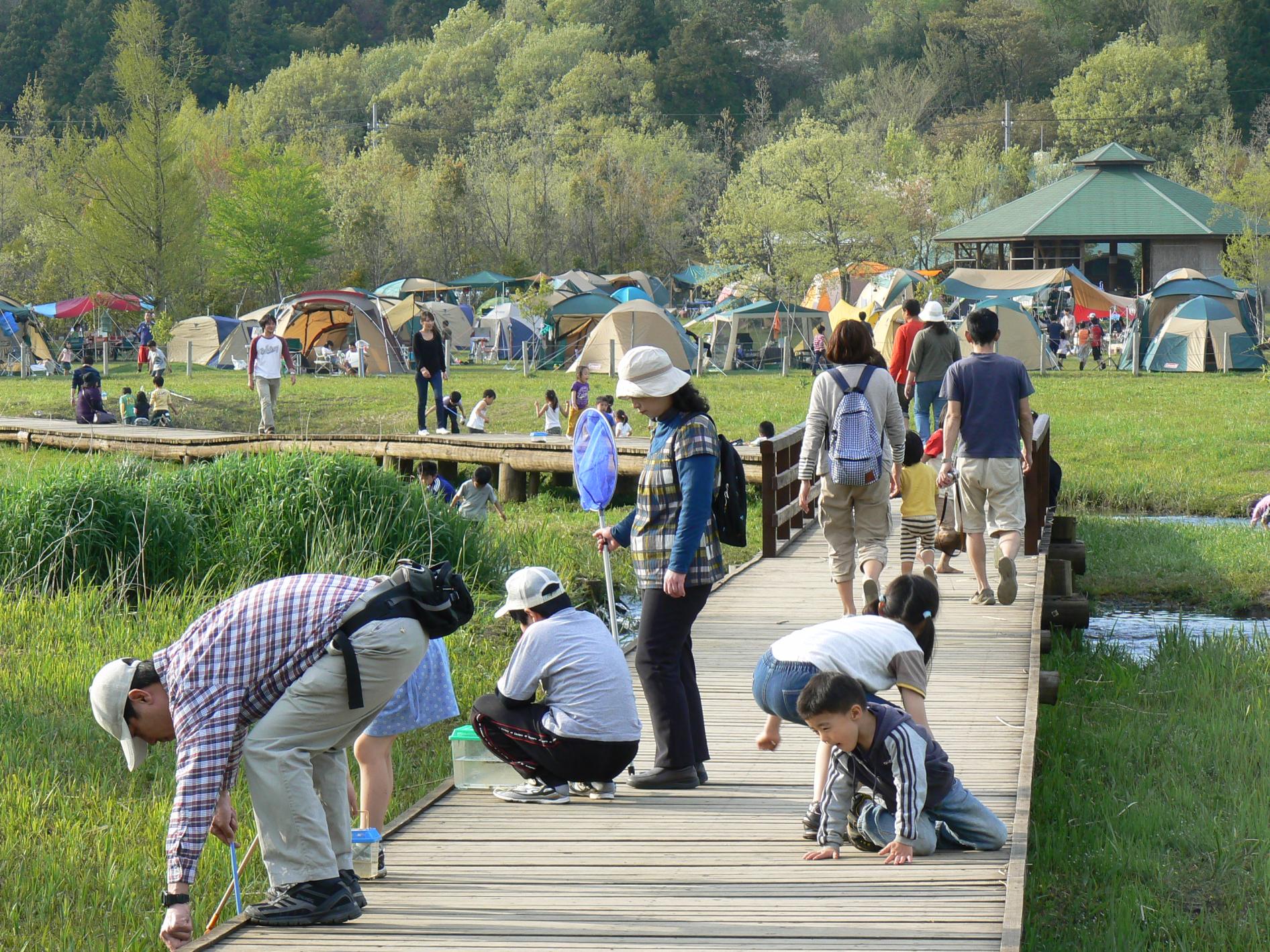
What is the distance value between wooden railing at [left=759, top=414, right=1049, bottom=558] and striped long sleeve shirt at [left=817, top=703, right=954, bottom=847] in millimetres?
5464

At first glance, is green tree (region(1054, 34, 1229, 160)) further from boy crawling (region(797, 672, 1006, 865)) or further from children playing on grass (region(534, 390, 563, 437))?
boy crawling (region(797, 672, 1006, 865))

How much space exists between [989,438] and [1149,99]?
6278 cm

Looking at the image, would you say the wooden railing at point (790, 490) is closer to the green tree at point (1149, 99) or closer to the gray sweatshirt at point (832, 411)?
the gray sweatshirt at point (832, 411)

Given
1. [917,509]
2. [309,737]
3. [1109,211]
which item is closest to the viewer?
[309,737]

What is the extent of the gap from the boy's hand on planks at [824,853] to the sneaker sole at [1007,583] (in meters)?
4.16

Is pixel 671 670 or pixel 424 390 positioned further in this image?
pixel 424 390

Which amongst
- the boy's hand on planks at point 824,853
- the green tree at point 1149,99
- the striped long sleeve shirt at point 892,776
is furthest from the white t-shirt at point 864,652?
the green tree at point 1149,99

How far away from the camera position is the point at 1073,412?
2300 centimetres

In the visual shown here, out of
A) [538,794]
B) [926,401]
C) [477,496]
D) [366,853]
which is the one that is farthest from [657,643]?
[477,496]

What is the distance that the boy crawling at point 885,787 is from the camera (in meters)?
4.75

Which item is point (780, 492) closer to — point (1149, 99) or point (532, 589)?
point (532, 589)

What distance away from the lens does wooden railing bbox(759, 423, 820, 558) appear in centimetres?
1157

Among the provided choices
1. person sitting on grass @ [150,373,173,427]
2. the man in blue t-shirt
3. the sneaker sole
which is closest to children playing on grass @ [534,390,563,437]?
person sitting on grass @ [150,373,173,427]

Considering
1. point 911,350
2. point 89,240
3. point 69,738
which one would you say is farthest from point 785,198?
point 69,738
